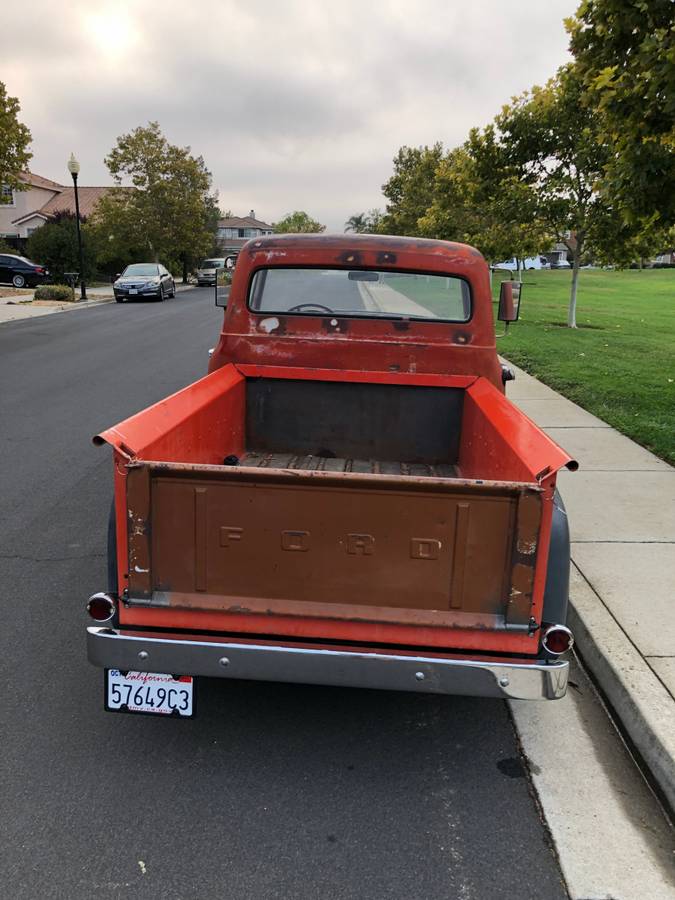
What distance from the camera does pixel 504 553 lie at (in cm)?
256

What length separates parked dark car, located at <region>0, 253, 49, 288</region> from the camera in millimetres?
33344

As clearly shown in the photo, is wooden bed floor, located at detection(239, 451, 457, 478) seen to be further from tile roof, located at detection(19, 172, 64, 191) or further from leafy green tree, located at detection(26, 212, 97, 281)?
tile roof, located at detection(19, 172, 64, 191)

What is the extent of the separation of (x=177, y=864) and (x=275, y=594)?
0.91 m

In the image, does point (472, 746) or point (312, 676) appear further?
point (472, 746)

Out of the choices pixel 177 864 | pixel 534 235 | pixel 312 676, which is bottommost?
pixel 177 864

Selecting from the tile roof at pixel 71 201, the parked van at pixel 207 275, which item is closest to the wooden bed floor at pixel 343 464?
the parked van at pixel 207 275

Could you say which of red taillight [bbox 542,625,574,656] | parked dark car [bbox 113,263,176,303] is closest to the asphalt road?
red taillight [bbox 542,625,574,656]

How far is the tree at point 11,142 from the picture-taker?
20.9 metres

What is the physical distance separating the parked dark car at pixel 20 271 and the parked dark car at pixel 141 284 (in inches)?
200

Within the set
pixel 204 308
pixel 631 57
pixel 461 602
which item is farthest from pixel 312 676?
pixel 204 308

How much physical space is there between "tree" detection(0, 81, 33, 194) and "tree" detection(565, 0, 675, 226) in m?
18.3

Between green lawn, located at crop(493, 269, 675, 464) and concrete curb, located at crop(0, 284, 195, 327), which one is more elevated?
green lawn, located at crop(493, 269, 675, 464)

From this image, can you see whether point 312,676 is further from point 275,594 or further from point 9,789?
point 9,789

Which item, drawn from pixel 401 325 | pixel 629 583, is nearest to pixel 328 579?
pixel 629 583
